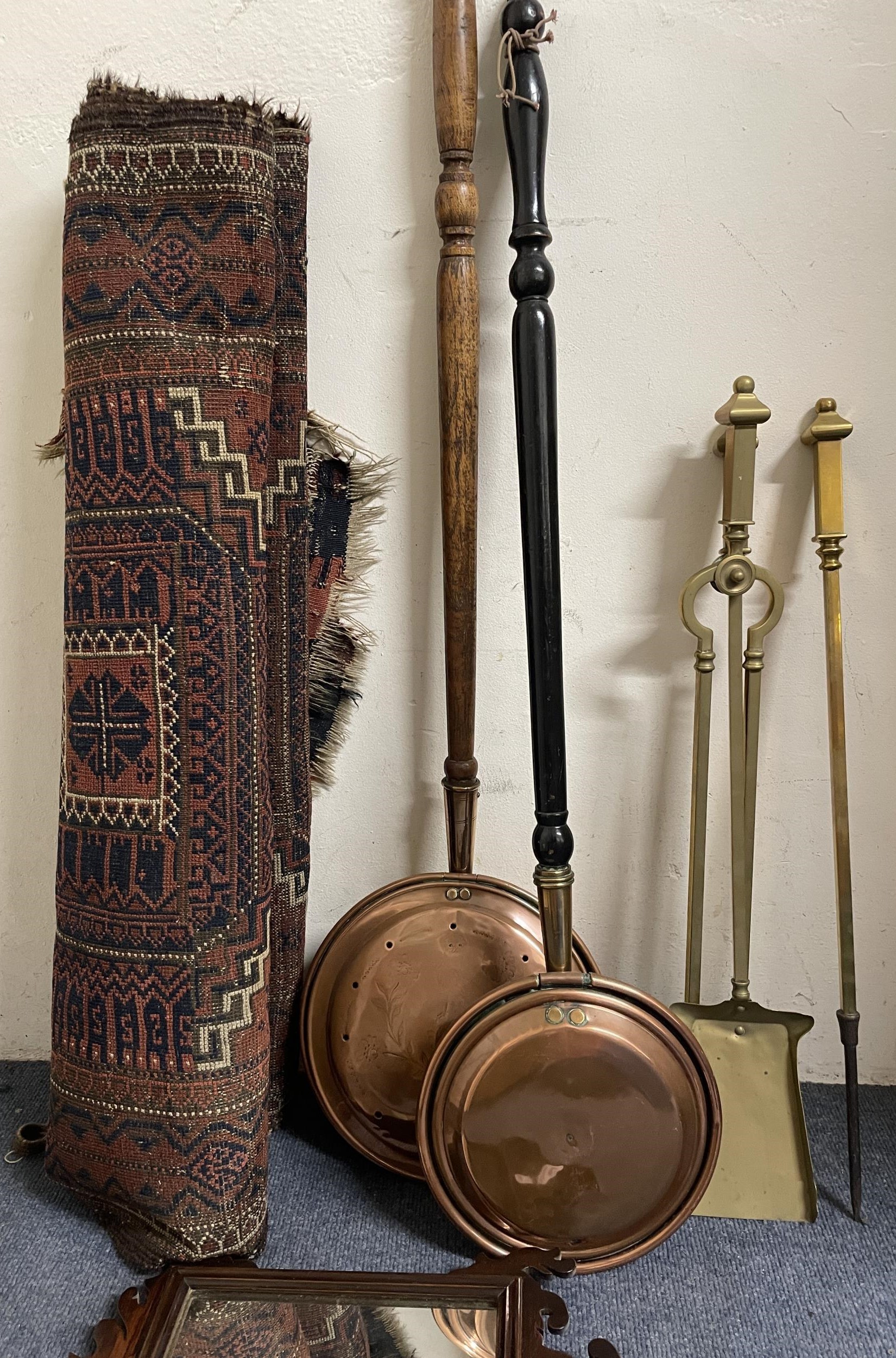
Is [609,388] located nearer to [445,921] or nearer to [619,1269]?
[445,921]

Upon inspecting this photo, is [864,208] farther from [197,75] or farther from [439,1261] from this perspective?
[439,1261]

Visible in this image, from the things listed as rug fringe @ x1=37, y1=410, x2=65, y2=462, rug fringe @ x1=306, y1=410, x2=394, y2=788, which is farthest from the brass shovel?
rug fringe @ x1=37, y1=410, x2=65, y2=462

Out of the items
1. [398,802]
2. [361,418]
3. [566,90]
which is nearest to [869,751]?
[398,802]

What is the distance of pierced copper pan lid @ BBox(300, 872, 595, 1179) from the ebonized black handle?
0.15 meters

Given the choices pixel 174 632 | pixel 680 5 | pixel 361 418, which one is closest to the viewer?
pixel 174 632

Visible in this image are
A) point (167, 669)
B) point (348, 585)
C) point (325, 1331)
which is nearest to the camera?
point (325, 1331)

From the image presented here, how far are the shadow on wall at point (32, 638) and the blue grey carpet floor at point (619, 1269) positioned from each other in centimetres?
26

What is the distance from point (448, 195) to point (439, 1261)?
1071 mm

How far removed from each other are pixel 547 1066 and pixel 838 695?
50 centimetres

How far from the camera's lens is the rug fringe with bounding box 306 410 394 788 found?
114 centimetres

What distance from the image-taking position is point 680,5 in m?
1.04

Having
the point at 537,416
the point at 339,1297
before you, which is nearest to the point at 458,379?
the point at 537,416

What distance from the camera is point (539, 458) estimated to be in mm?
985

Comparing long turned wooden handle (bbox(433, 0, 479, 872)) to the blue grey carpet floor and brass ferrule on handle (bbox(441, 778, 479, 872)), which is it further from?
the blue grey carpet floor
